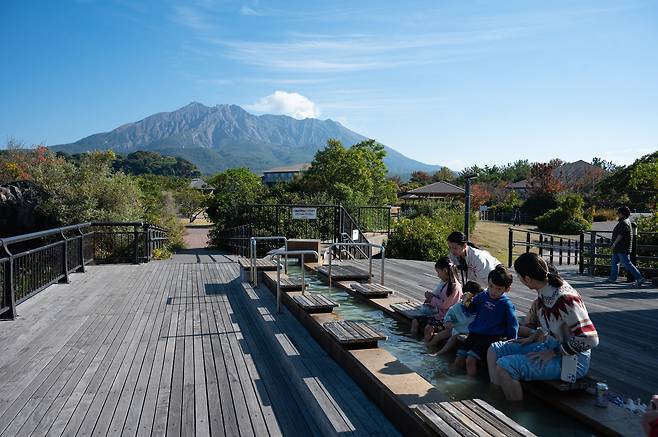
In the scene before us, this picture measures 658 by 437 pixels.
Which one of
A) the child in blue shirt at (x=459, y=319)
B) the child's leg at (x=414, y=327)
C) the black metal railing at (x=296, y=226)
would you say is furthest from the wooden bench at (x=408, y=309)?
the black metal railing at (x=296, y=226)

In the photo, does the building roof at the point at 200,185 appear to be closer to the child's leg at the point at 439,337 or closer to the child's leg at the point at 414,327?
the child's leg at the point at 414,327

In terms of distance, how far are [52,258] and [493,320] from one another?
7672 mm

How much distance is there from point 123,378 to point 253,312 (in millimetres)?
2613

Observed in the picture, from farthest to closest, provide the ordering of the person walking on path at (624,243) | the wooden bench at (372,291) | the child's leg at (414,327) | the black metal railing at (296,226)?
1. the black metal railing at (296,226)
2. the person walking on path at (624,243)
3. the wooden bench at (372,291)
4. the child's leg at (414,327)

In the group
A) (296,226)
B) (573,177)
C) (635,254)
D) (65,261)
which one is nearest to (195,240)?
(296,226)

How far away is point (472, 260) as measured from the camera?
5.30 m

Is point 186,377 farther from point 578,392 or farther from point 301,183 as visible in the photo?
point 301,183

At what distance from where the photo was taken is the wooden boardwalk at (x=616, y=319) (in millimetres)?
4383

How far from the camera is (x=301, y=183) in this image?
36.7 metres

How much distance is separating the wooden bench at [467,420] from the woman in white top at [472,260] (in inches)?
93.3

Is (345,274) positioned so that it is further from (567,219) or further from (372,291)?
(567,219)

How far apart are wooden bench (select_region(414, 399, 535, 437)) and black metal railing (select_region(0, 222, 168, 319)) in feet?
18.8

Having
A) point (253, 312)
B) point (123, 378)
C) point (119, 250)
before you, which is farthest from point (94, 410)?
point (119, 250)

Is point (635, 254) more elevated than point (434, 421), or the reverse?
point (434, 421)
